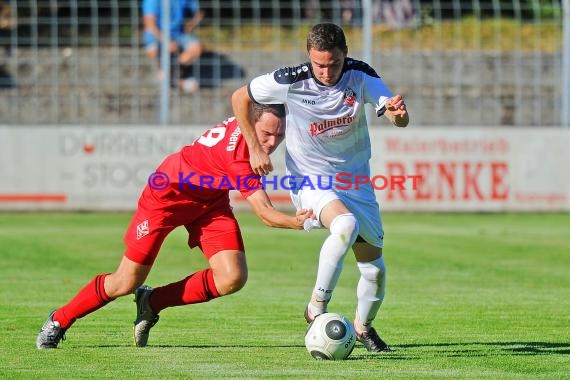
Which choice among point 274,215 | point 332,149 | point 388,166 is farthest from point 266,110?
point 388,166

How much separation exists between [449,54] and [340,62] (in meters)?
17.8

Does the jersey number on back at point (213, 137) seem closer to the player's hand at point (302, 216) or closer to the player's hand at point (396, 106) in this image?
the player's hand at point (302, 216)

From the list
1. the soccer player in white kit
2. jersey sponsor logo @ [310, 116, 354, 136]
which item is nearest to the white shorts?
the soccer player in white kit

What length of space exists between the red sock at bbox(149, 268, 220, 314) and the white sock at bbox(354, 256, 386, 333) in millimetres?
980

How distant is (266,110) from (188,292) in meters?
1.36

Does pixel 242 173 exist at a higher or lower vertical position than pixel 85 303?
higher

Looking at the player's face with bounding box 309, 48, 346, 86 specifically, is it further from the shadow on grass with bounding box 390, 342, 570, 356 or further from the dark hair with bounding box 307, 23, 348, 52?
the shadow on grass with bounding box 390, 342, 570, 356

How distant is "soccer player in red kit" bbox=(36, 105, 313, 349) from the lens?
8188mm

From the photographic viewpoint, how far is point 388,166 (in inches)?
910

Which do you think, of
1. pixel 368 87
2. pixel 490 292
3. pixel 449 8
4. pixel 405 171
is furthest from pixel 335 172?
pixel 449 8

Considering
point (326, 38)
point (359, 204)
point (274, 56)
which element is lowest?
point (359, 204)

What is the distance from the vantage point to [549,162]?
924 inches

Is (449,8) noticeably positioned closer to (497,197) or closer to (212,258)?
(497,197)

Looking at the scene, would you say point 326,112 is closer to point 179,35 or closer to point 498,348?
point 498,348
